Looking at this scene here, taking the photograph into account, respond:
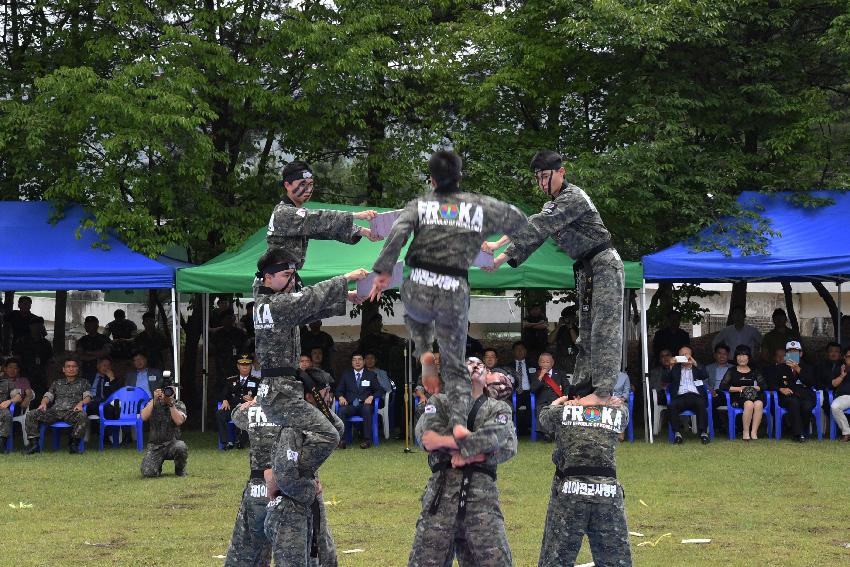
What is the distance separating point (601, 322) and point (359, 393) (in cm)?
919

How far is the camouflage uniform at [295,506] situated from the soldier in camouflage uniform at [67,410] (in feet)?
30.5

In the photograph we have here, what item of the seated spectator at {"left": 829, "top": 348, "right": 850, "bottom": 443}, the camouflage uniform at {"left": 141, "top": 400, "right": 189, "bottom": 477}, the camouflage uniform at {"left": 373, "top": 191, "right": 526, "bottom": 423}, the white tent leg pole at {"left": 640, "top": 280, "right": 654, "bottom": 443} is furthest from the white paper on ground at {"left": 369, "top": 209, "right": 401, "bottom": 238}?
the seated spectator at {"left": 829, "top": 348, "right": 850, "bottom": 443}

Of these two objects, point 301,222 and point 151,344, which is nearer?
point 301,222

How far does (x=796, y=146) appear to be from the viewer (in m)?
17.7

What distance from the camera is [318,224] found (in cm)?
674

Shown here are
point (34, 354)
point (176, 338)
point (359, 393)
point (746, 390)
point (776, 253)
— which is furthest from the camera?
point (34, 354)

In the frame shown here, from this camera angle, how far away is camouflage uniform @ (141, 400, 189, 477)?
1245cm

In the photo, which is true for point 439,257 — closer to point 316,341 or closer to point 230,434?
point 230,434

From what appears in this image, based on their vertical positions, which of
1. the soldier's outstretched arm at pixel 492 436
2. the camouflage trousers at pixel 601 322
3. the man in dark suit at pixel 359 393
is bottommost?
the man in dark suit at pixel 359 393

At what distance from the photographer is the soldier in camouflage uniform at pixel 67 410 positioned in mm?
14781

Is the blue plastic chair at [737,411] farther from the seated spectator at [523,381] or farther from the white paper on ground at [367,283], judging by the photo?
the white paper on ground at [367,283]

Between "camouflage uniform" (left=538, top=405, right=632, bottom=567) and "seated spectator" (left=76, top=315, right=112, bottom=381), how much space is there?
1198cm

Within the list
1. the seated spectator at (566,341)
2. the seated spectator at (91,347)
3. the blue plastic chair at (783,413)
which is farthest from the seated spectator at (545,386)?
the seated spectator at (91,347)

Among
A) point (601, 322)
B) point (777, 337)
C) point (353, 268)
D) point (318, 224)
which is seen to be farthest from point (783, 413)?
point (318, 224)
